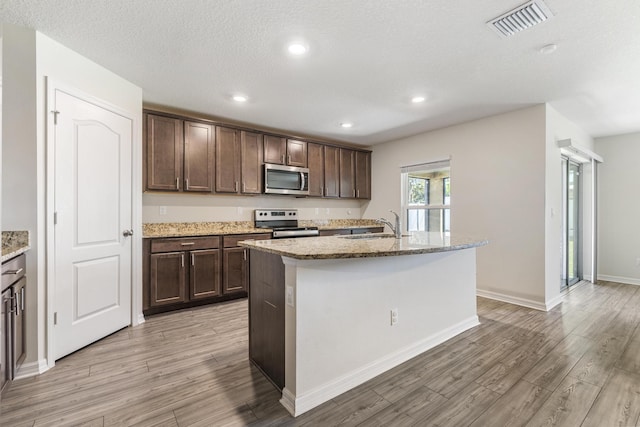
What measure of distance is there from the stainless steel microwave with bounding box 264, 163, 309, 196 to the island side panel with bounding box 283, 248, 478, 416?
8.22ft

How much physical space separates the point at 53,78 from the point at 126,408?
2.33m

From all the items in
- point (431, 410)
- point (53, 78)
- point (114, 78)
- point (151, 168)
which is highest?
point (114, 78)

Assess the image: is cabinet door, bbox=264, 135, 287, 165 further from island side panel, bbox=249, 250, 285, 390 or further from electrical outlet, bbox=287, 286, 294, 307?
electrical outlet, bbox=287, 286, 294, 307

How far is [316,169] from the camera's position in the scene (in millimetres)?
4891

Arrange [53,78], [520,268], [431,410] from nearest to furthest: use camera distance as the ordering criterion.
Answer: [431,410] → [53,78] → [520,268]

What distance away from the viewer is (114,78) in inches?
108

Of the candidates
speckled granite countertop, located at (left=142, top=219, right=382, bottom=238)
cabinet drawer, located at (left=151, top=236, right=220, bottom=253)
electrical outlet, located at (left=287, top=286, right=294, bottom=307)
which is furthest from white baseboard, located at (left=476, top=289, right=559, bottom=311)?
cabinet drawer, located at (left=151, top=236, right=220, bottom=253)

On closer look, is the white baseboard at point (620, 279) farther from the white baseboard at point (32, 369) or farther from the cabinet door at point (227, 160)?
the white baseboard at point (32, 369)

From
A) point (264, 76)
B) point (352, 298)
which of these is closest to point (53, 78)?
point (264, 76)

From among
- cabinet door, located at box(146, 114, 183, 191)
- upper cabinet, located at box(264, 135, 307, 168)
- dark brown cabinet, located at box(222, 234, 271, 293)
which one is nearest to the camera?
cabinet door, located at box(146, 114, 183, 191)

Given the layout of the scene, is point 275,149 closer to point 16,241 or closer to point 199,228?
point 199,228

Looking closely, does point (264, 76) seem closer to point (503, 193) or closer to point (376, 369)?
point (376, 369)

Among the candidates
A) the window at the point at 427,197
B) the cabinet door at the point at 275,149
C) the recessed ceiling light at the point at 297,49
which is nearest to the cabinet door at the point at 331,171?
the cabinet door at the point at 275,149

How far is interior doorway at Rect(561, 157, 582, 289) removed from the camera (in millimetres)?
4359
